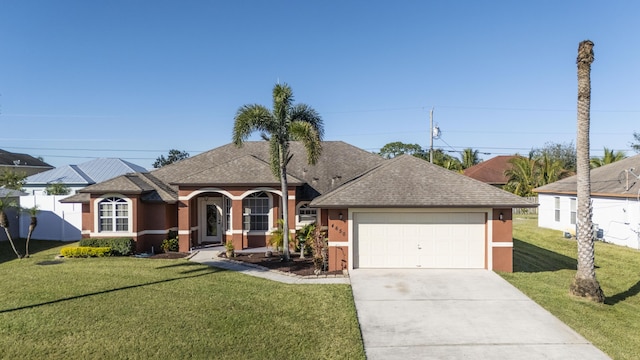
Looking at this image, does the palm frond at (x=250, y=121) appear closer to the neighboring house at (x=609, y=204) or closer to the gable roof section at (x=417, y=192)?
the gable roof section at (x=417, y=192)

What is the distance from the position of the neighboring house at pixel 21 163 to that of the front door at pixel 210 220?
50.1m

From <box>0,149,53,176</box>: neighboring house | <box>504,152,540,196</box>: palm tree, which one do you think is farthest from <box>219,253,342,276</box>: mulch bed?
<box>0,149,53,176</box>: neighboring house

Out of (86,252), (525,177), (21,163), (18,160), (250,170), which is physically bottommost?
(86,252)

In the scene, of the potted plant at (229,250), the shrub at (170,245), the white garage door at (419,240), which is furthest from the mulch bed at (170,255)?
the white garage door at (419,240)

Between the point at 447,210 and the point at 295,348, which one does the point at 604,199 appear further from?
the point at 295,348

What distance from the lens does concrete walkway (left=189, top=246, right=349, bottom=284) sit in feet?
42.3

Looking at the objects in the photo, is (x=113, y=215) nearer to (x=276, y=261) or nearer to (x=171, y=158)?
(x=276, y=261)

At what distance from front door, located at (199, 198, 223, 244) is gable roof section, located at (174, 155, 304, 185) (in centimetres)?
201

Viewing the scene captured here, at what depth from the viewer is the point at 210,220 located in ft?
67.8

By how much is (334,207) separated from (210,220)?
9.65 metres

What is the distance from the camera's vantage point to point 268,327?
8.78 metres

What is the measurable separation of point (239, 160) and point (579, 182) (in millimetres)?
15235

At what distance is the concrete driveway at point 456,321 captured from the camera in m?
7.74

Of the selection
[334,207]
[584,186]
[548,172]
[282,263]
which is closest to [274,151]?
[334,207]
